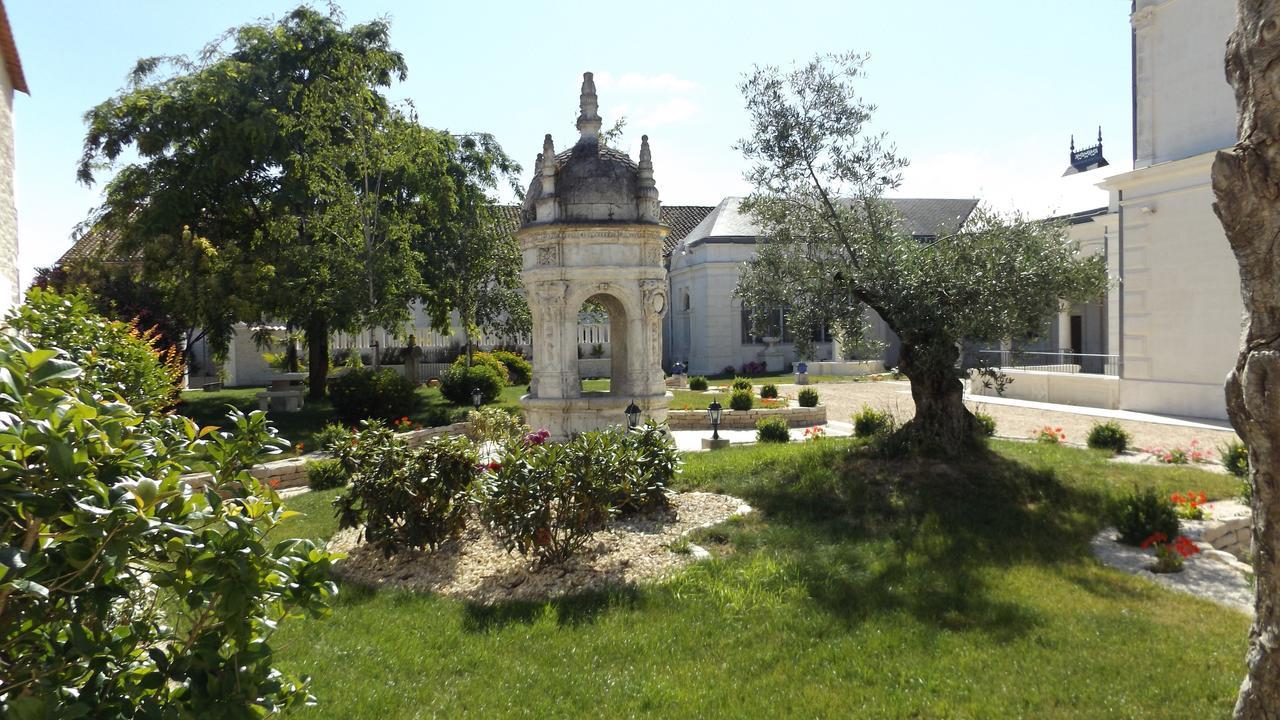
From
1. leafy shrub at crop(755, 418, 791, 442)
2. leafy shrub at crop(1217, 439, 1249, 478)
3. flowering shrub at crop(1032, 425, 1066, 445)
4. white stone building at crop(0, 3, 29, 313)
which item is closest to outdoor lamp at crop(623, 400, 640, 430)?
leafy shrub at crop(755, 418, 791, 442)

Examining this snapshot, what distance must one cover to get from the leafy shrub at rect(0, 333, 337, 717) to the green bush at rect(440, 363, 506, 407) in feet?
66.4

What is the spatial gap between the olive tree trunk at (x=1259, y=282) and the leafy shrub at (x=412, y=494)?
6.63m

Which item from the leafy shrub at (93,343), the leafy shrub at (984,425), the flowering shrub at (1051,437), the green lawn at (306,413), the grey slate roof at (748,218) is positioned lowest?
the flowering shrub at (1051,437)

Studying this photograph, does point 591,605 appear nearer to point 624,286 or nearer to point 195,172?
point 624,286

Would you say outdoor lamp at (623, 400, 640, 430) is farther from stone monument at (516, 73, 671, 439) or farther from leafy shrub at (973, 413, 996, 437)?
leafy shrub at (973, 413, 996, 437)

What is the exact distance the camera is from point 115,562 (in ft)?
7.04

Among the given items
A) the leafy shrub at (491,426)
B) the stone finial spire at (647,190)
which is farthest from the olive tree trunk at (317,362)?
the stone finial spire at (647,190)

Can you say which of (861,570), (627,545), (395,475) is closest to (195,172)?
(395,475)

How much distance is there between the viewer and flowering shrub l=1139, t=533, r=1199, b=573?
8.18 meters

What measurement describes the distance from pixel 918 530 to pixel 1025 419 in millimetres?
11876

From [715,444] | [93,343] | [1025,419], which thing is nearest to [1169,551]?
[715,444]

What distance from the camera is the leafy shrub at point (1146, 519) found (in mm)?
8969

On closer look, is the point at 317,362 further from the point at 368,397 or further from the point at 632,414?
the point at 632,414

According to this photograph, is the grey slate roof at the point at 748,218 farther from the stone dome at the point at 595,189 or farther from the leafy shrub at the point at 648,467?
the leafy shrub at the point at 648,467
